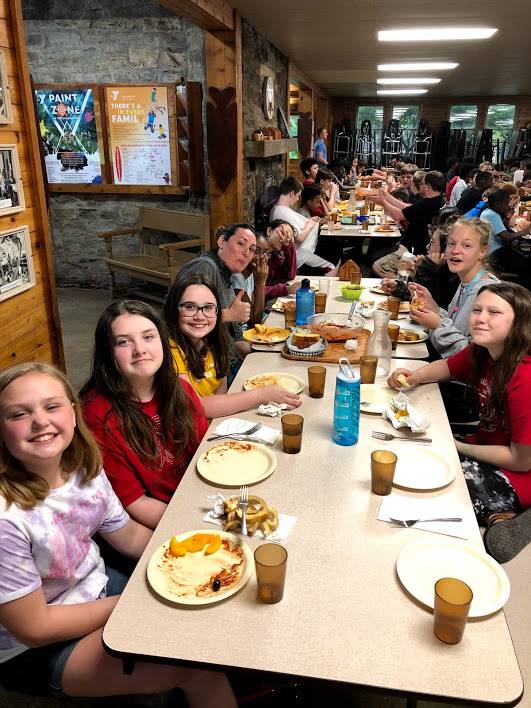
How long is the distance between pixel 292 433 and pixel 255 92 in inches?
227

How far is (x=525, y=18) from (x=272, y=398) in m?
5.61

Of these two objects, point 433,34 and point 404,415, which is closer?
point 404,415

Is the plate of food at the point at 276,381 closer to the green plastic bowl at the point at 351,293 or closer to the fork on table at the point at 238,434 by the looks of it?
the fork on table at the point at 238,434

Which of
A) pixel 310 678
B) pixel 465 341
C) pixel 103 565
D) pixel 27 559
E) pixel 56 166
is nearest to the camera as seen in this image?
pixel 310 678

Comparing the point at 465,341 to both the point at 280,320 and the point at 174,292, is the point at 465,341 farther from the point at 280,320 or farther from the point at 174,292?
the point at 174,292

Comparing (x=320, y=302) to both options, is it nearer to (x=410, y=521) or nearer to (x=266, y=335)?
(x=266, y=335)

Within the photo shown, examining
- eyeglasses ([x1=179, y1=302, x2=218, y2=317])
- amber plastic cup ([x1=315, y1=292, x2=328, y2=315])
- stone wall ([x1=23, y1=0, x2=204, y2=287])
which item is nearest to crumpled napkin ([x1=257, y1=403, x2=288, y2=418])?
eyeglasses ([x1=179, y1=302, x2=218, y2=317])

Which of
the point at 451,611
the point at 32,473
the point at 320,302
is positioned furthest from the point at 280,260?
the point at 451,611

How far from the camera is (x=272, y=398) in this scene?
2.10 m

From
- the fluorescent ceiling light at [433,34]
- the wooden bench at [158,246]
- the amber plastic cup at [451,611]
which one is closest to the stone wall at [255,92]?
the wooden bench at [158,246]

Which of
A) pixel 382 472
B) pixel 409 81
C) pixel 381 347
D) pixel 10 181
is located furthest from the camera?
pixel 409 81

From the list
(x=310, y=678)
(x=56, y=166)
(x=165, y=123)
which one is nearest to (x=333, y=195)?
(x=165, y=123)

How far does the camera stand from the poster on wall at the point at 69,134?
5.80 meters

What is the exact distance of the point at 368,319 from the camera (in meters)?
3.15
